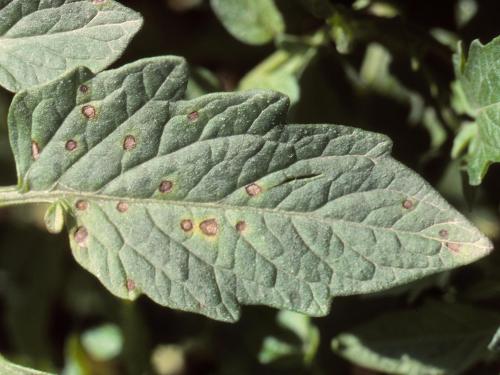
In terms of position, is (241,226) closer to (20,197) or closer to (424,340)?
(20,197)

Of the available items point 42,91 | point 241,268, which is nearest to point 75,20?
point 42,91

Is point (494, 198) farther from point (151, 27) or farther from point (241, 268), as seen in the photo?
point (151, 27)

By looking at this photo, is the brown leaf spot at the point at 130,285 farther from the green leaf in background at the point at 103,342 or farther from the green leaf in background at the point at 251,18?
the green leaf in background at the point at 103,342

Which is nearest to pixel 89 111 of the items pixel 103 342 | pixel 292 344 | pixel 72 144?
pixel 72 144

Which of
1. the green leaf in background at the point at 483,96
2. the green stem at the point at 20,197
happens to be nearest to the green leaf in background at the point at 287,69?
the green leaf in background at the point at 483,96

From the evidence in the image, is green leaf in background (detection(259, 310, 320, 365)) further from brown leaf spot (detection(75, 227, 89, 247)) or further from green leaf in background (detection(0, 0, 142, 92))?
green leaf in background (detection(0, 0, 142, 92))

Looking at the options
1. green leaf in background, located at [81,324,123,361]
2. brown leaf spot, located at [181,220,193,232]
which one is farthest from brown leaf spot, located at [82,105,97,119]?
green leaf in background, located at [81,324,123,361]

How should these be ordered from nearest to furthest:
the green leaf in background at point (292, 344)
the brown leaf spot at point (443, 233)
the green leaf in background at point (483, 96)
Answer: the brown leaf spot at point (443, 233)
the green leaf in background at point (483, 96)
the green leaf in background at point (292, 344)
